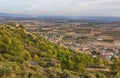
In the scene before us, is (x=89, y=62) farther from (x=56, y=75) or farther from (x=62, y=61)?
(x=56, y=75)

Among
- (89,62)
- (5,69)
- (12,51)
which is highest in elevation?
(5,69)

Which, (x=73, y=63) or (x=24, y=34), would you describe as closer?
(x=73, y=63)

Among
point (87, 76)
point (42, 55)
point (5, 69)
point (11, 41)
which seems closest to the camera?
point (5, 69)

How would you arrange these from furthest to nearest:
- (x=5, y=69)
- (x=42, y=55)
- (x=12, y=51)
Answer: (x=42, y=55)
(x=12, y=51)
(x=5, y=69)

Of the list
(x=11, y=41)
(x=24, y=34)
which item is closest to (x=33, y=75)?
(x=11, y=41)

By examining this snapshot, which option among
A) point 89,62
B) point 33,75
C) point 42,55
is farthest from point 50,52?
point 33,75

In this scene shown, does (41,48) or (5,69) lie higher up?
(5,69)
